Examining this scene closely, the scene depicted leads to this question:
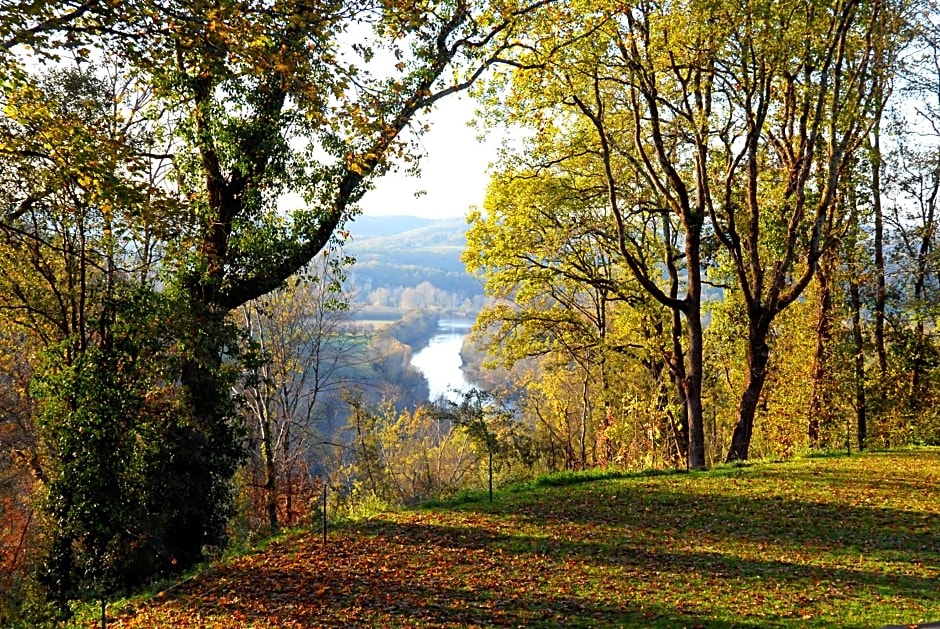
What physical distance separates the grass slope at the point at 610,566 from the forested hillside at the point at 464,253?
14 cm

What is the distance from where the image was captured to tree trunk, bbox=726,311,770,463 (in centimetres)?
1473

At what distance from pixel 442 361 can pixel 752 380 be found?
112226 mm

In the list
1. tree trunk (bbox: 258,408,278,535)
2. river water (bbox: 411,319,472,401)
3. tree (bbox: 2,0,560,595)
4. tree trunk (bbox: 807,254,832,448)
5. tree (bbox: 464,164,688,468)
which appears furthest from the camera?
river water (bbox: 411,319,472,401)

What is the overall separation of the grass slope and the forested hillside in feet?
0.47

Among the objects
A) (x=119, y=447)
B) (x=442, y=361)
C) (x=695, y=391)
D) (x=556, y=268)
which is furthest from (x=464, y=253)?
(x=442, y=361)

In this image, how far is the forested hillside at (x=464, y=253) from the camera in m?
8.31

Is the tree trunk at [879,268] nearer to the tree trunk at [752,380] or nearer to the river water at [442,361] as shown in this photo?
the tree trunk at [752,380]

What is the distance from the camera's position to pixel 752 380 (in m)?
14.9

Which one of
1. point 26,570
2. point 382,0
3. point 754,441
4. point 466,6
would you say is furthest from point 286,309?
point 754,441

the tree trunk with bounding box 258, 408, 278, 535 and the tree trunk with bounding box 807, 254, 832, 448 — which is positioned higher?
the tree trunk with bounding box 807, 254, 832, 448

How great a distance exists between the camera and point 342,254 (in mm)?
12625

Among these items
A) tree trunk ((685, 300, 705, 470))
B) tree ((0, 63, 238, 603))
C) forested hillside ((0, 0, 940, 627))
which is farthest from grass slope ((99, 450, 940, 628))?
tree ((0, 63, 238, 603))

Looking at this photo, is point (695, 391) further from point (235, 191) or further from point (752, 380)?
point (235, 191)

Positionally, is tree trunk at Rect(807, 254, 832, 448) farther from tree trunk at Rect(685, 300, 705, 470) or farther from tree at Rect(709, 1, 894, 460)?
tree trunk at Rect(685, 300, 705, 470)
